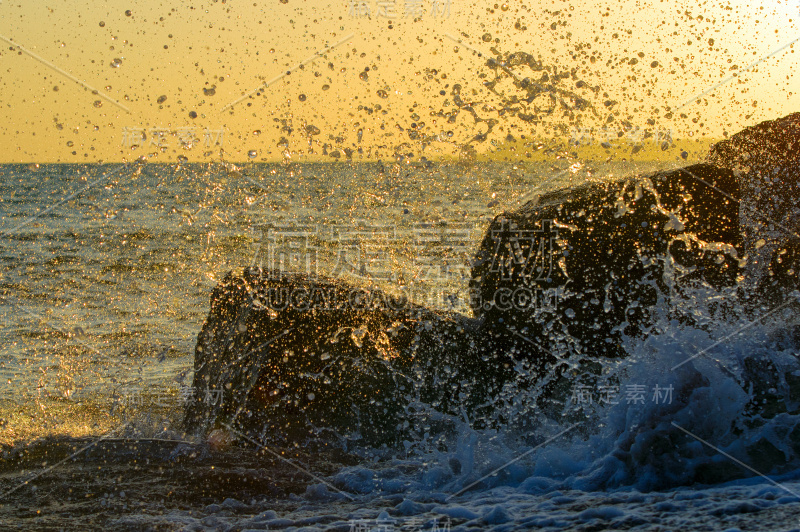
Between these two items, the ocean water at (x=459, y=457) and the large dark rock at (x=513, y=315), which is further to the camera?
the large dark rock at (x=513, y=315)

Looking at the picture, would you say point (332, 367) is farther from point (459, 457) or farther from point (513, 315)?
point (513, 315)

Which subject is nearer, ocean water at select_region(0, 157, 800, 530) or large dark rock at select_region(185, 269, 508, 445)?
ocean water at select_region(0, 157, 800, 530)

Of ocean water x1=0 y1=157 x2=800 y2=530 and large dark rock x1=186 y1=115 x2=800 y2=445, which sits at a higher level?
large dark rock x1=186 y1=115 x2=800 y2=445

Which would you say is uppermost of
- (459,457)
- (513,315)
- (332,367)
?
(513,315)

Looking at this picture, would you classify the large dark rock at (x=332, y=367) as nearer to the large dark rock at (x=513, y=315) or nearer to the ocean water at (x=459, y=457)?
the large dark rock at (x=513, y=315)

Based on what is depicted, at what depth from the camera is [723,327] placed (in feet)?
11.2

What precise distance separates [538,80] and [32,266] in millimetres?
8909

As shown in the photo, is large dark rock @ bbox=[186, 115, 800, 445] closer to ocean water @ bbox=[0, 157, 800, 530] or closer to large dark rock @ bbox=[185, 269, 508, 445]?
large dark rock @ bbox=[185, 269, 508, 445]

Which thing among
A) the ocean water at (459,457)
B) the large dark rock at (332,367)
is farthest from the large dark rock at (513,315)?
the ocean water at (459,457)

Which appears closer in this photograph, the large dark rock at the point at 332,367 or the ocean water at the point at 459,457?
the ocean water at the point at 459,457

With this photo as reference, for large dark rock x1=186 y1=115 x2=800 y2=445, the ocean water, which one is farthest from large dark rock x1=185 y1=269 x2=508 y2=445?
the ocean water

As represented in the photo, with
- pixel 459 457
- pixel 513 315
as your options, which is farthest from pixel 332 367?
pixel 513 315

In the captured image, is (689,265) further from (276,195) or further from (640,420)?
(276,195)

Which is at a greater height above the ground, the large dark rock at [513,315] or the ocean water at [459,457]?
the large dark rock at [513,315]
